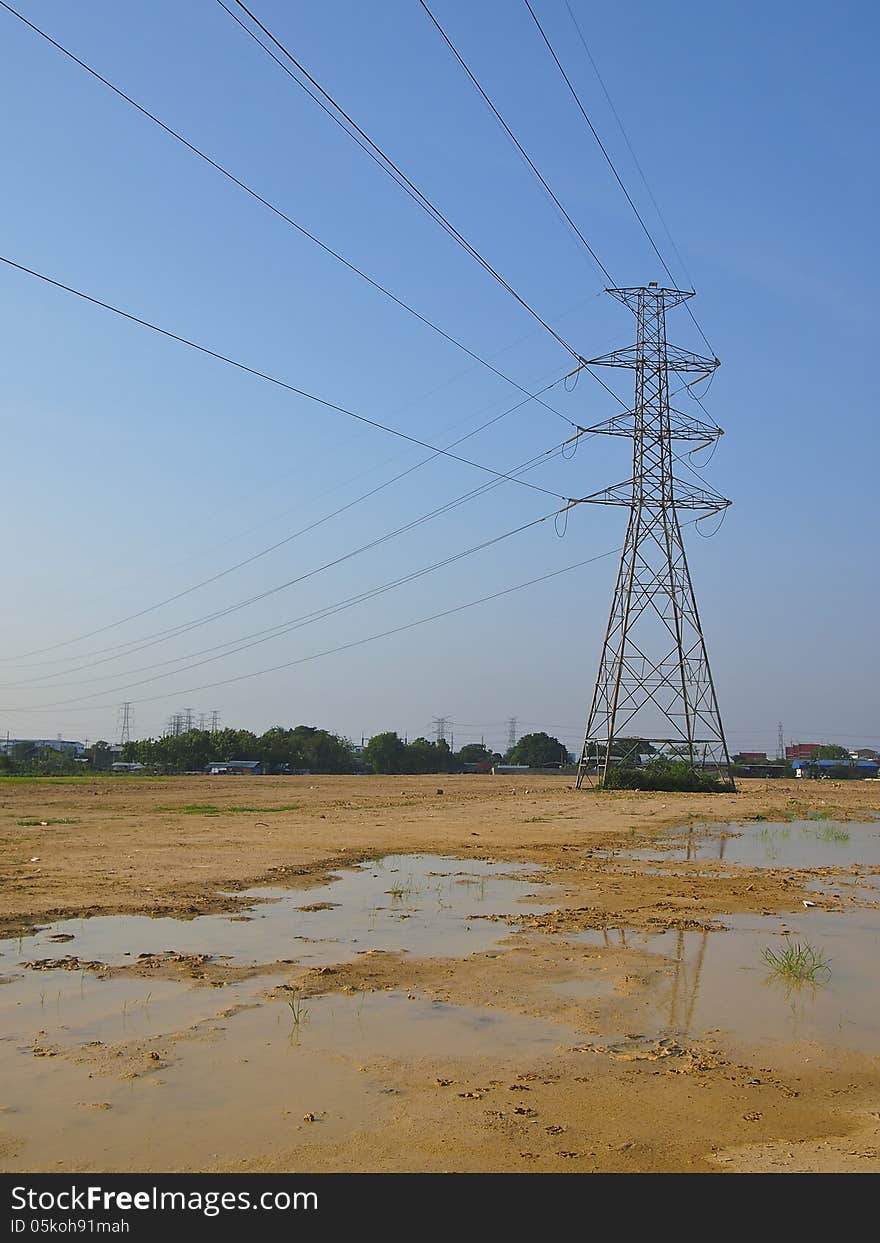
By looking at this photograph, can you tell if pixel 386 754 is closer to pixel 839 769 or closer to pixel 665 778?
pixel 839 769

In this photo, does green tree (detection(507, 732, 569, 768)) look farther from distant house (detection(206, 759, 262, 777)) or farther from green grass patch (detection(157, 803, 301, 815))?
green grass patch (detection(157, 803, 301, 815))

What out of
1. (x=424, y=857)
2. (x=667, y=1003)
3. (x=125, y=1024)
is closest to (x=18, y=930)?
(x=125, y=1024)

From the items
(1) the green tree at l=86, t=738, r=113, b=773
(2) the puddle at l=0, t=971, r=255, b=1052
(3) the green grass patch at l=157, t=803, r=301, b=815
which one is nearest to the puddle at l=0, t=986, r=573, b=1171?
(2) the puddle at l=0, t=971, r=255, b=1052

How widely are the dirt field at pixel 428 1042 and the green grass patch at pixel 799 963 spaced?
0.31m

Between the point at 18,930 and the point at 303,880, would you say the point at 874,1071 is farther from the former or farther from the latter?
the point at 303,880

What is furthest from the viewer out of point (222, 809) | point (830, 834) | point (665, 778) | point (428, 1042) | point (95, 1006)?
point (665, 778)

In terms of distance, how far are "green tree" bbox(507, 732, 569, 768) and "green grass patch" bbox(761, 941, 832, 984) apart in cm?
15934

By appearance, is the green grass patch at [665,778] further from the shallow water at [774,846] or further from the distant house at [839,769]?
the distant house at [839,769]

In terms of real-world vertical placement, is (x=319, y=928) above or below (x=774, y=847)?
above

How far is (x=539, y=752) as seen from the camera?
174 meters

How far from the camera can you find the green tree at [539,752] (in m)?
173

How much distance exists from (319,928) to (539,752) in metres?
163

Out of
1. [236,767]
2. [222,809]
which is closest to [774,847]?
[222,809]
